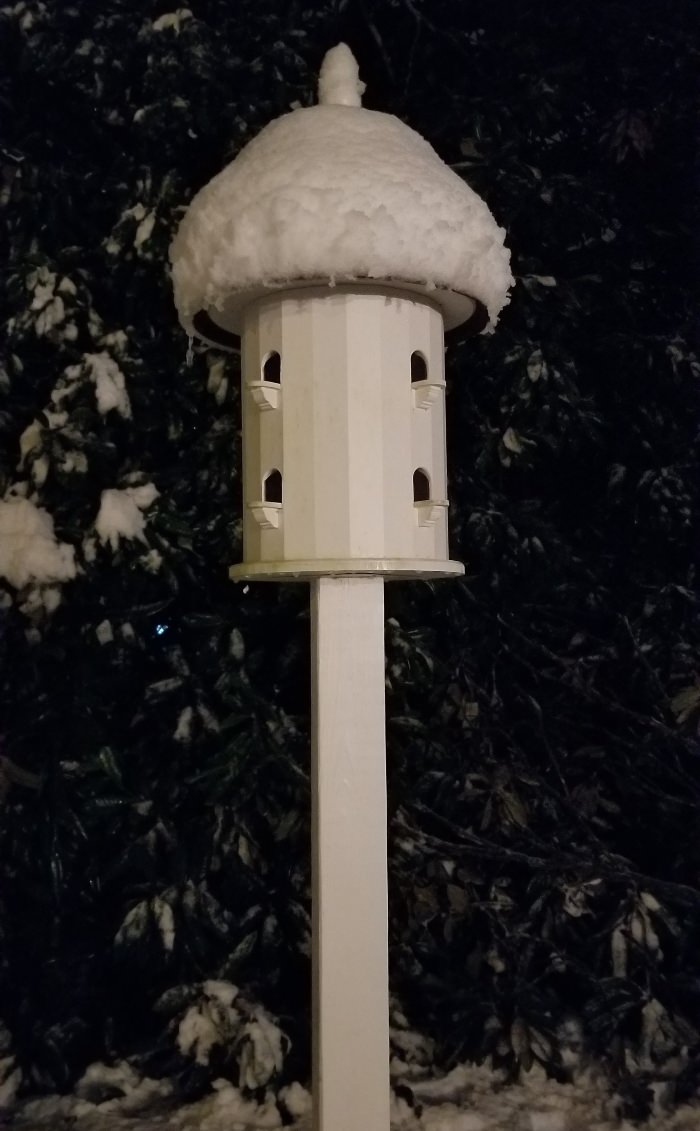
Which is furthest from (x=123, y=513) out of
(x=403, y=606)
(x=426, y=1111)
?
(x=426, y=1111)

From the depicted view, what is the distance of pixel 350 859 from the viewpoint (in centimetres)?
89

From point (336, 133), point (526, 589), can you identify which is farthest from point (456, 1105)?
point (336, 133)

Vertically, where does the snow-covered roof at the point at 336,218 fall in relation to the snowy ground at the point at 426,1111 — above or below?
above

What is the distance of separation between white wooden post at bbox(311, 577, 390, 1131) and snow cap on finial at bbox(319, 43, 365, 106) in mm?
531

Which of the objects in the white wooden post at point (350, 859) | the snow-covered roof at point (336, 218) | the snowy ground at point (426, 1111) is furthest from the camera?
the snowy ground at point (426, 1111)

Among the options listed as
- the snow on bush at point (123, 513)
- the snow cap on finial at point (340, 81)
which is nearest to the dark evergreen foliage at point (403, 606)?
the snow on bush at point (123, 513)

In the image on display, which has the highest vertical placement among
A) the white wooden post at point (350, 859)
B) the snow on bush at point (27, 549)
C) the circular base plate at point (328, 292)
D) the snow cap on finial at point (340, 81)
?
the snow cap on finial at point (340, 81)

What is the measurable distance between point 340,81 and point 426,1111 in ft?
4.14

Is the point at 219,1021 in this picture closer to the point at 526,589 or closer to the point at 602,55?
the point at 526,589

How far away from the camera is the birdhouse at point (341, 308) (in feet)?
2.53

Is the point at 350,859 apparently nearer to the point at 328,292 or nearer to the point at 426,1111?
the point at 426,1111

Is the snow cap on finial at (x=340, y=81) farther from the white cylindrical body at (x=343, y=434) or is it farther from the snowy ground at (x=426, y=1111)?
the snowy ground at (x=426, y=1111)

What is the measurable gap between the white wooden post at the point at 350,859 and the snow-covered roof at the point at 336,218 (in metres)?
0.32

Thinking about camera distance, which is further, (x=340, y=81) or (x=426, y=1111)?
(x=426, y=1111)
